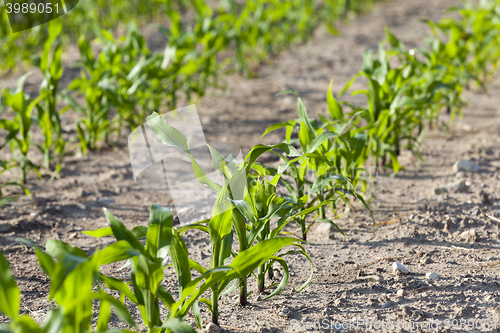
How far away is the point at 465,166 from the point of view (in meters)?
2.91

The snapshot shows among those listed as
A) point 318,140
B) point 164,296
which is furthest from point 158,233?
point 318,140

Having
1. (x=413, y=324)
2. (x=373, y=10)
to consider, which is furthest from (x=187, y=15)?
(x=413, y=324)

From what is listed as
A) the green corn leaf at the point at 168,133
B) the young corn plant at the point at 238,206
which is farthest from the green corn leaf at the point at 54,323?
the green corn leaf at the point at 168,133

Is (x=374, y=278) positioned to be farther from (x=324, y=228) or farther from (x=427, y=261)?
(x=324, y=228)

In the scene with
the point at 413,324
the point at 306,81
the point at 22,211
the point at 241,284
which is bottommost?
the point at 413,324

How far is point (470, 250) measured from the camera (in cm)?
206

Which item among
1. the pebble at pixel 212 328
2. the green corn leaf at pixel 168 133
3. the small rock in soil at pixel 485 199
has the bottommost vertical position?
the pebble at pixel 212 328

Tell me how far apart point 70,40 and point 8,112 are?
11.5 feet

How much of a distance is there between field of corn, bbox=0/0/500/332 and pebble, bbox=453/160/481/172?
0.04 ft

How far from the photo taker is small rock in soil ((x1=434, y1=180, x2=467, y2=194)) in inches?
104

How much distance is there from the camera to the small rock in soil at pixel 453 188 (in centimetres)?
264

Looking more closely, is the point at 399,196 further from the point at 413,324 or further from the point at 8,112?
the point at 8,112

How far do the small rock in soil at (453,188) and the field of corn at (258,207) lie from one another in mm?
12

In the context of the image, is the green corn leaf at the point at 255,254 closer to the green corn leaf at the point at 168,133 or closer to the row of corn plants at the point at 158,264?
the row of corn plants at the point at 158,264
